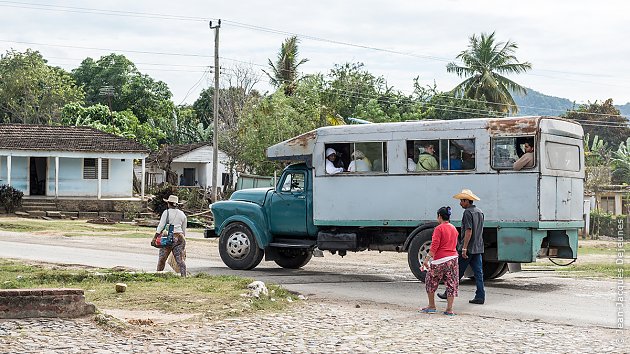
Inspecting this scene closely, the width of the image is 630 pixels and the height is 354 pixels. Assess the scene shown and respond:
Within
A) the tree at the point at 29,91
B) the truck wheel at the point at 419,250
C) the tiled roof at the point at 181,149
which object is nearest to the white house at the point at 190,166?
the tiled roof at the point at 181,149

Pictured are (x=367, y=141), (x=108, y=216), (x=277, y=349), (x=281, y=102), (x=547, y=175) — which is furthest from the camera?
(x=281, y=102)

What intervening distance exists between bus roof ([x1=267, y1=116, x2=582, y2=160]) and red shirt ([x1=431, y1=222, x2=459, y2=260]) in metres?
3.97

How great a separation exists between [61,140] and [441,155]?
29785 millimetres

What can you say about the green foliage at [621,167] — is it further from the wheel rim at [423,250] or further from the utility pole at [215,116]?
the wheel rim at [423,250]

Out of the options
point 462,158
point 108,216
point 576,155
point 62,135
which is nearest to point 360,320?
point 462,158

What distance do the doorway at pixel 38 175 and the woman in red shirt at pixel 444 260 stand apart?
112ft

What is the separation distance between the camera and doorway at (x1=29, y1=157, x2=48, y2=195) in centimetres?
4338

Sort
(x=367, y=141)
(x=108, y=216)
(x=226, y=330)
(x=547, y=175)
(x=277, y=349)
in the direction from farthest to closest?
1. (x=108, y=216)
2. (x=367, y=141)
3. (x=547, y=175)
4. (x=226, y=330)
5. (x=277, y=349)

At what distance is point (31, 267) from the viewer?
17.4m

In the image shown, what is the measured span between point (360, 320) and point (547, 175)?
5689 millimetres

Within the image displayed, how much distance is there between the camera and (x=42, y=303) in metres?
10.7

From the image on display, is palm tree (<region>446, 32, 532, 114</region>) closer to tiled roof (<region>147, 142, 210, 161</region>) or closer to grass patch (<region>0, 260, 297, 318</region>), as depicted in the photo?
tiled roof (<region>147, 142, 210, 161</region>)

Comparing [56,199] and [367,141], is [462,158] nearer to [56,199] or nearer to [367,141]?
[367,141]

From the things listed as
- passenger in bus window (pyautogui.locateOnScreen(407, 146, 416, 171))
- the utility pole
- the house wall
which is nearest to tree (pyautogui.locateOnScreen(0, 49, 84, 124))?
the house wall
